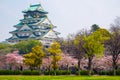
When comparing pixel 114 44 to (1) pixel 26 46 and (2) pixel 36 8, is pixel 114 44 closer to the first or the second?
(1) pixel 26 46

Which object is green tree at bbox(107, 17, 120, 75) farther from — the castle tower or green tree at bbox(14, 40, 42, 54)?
the castle tower

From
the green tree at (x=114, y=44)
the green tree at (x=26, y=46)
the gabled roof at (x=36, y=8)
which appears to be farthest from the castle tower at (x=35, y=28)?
the green tree at (x=114, y=44)

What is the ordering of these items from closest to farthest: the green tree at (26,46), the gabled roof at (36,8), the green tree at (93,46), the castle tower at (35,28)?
the green tree at (93,46)
the green tree at (26,46)
the castle tower at (35,28)
the gabled roof at (36,8)

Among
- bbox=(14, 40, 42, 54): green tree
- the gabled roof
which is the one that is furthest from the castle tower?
bbox=(14, 40, 42, 54): green tree

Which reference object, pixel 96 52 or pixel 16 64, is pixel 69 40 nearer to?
pixel 16 64

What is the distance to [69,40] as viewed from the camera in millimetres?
85312

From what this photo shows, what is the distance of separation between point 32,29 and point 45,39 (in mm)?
7385

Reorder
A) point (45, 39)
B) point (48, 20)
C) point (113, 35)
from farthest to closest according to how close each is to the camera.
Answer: point (48, 20) → point (45, 39) → point (113, 35)

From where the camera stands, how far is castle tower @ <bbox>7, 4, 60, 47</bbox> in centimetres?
12312

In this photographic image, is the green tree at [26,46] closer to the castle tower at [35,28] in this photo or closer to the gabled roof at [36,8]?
the castle tower at [35,28]

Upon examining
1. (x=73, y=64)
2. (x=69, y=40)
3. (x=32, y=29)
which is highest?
(x=32, y=29)

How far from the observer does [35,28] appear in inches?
5007

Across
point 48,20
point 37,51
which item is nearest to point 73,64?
point 37,51

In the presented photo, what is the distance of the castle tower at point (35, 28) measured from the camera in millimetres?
123119
